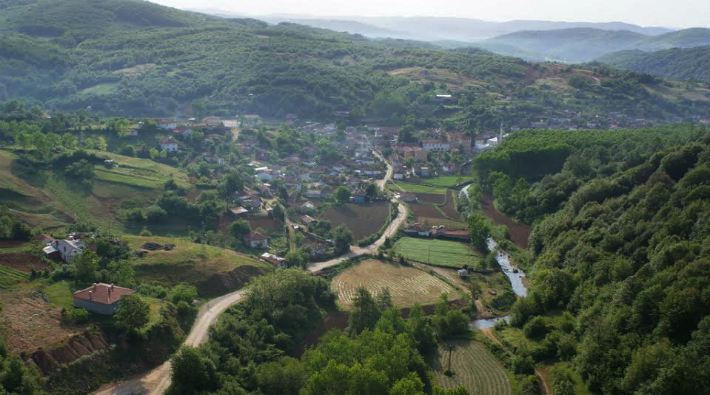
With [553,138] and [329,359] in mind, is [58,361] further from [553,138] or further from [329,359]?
[553,138]

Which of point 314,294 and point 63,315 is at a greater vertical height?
point 63,315

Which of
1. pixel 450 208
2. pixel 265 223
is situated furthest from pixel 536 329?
pixel 450 208

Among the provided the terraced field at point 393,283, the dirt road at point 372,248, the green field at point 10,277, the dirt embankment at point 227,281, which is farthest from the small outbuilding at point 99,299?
the dirt road at point 372,248

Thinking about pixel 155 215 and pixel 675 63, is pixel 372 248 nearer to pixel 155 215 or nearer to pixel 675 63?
pixel 155 215

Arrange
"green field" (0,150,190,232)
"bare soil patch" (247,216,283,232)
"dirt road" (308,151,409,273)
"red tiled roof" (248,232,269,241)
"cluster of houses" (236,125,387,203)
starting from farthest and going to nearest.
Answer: "cluster of houses" (236,125,387,203)
"bare soil patch" (247,216,283,232)
"red tiled roof" (248,232,269,241)
"green field" (0,150,190,232)
"dirt road" (308,151,409,273)

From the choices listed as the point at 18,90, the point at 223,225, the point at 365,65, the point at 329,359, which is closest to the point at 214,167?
the point at 223,225

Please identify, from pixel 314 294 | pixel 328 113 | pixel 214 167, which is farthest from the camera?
pixel 328 113

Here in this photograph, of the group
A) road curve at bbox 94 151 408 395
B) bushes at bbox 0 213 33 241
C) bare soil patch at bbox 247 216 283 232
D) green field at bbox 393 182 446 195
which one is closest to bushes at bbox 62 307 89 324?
road curve at bbox 94 151 408 395

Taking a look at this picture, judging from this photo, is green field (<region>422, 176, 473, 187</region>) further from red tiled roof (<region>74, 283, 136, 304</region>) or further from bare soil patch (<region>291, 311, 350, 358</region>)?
red tiled roof (<region>74, 283, 136, 304</region>)
